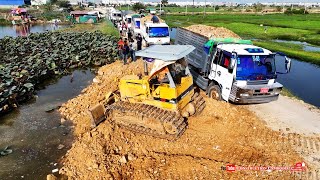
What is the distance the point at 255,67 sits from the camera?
12531 millimetres

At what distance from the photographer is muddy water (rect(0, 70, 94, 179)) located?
9727mm

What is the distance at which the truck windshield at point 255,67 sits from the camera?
486 inches

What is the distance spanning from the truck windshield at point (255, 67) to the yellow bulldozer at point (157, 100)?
101 inches

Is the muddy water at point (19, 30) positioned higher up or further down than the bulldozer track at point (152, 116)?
higher up

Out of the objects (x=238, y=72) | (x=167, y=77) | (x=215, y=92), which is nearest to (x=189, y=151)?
(x=167, y=77)

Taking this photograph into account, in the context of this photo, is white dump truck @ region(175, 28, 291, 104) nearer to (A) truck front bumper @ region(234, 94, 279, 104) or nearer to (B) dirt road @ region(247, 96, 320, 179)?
(A) truck front bumper @ region(234, 94, 279, 104)

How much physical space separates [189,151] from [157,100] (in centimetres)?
219

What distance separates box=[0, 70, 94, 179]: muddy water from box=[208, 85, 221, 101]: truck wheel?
22.6ft

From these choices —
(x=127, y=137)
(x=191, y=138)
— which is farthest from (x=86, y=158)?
(x=191, y=138)

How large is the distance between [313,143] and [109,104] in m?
8.13

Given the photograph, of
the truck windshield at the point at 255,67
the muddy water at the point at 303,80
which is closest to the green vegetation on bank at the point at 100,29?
the muddy water at the point at 303,80

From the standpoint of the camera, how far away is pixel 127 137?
35.1 ft

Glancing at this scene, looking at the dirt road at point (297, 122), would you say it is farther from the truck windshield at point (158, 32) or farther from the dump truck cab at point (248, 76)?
the truck windshield at point (158, 32)

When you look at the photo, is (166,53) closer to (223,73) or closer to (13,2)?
(223,73)
